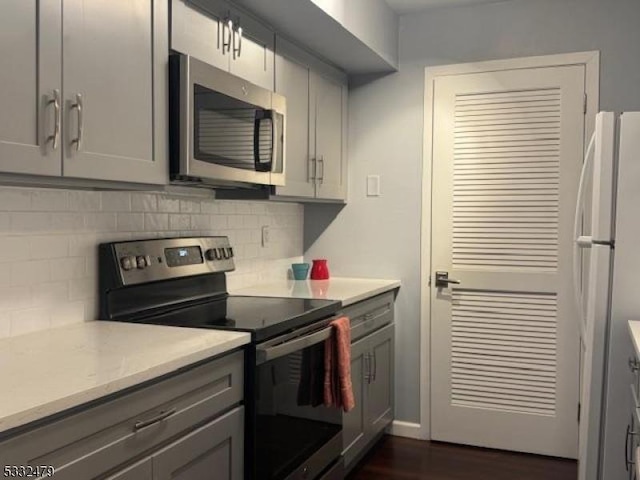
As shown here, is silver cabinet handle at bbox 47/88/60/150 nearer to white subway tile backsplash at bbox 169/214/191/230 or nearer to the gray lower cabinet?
white subway tile backsplash at bbox 169/214/191/230

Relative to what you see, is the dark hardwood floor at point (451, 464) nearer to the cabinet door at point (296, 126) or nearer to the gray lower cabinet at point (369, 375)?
the gray lower cabinet at point (369, 375)

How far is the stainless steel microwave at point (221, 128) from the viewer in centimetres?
208

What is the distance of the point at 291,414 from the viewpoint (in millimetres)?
2262

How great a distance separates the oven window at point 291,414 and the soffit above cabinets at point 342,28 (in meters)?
1.35

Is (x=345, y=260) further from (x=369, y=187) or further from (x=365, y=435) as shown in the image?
(x=365, y=435)

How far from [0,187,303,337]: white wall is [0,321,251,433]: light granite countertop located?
72 mm

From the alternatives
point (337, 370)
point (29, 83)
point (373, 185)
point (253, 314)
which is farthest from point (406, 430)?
point (29, 83)

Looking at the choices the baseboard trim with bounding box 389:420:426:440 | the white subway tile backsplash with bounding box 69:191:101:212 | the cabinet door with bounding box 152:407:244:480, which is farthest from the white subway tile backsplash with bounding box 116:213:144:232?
the baseboard trim with bounding box 389:420:426:440

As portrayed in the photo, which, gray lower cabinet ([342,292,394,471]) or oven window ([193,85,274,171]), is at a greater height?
oven window ([193,85,274,171])

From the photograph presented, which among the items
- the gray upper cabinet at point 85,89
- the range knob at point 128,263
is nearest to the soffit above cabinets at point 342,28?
the gray upper cabinet at point 85,89

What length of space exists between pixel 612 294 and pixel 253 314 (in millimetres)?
1294

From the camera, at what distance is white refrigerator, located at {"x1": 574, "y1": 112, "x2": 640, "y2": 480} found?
225cm

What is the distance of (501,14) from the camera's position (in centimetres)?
332

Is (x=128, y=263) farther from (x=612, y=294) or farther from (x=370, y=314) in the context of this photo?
(x=612, y=294)
